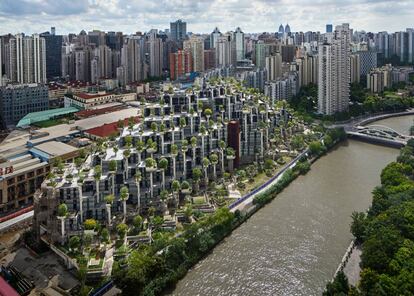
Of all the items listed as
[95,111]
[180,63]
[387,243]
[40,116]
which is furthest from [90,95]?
[387,243]

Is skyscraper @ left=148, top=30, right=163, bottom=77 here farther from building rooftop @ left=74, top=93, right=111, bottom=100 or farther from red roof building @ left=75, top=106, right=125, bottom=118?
red roof building @ left=75, top=106, right=125, bottom=118

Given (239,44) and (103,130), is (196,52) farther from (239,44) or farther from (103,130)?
(103,130)

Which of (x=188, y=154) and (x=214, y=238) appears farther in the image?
(x=188, y=154)

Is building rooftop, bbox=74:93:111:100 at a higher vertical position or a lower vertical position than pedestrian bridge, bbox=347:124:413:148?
higher

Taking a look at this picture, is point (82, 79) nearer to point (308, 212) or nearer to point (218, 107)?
point (218, 107)

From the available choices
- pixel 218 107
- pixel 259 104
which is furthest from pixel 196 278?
pixel 259 104

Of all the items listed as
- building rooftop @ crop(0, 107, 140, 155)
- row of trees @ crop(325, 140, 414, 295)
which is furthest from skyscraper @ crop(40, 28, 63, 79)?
row of trees @ crop(325, 140, 414, 295)
